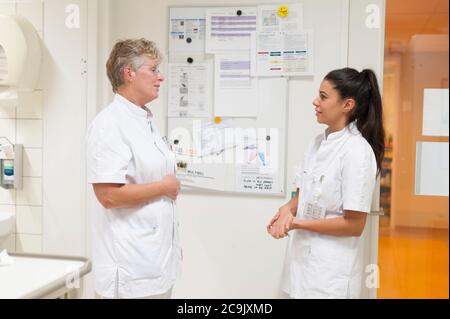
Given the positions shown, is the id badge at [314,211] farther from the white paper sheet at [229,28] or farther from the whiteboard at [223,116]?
the white paper sheet at [229,28]

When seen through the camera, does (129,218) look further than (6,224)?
No

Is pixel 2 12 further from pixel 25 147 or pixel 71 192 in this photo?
pixel 71 192

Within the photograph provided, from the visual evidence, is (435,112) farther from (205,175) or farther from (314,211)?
(205,175)

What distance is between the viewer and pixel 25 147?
2408mm

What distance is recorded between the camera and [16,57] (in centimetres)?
219

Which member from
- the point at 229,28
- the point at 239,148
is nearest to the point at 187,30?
the point at 229,28

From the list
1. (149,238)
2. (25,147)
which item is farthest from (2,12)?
(149,238)

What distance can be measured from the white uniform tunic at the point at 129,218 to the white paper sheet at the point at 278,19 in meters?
0.87

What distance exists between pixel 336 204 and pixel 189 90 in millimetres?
987

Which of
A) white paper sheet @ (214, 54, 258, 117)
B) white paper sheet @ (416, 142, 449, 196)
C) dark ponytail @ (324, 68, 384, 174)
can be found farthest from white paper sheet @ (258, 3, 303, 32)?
white paper sheet @ (416, 142, 449, 196)

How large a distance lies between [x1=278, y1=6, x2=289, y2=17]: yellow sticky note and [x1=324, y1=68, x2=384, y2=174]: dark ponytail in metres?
0.61

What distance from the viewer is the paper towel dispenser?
218 centimetres

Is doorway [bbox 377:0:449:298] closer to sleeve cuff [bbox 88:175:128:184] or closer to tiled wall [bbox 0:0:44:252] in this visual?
sleeve cuff [bbox 88:175:128:184]
